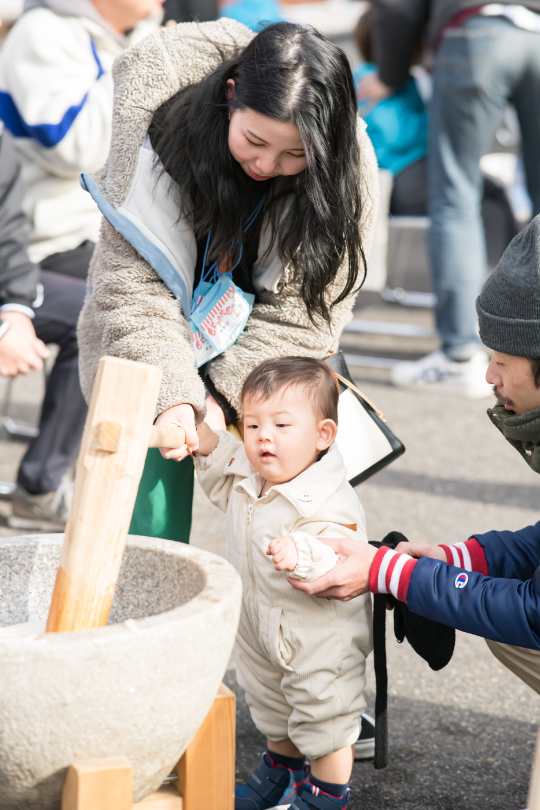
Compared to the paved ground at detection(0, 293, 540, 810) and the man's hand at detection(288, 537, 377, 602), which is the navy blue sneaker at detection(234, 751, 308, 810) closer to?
the paved ground at detection(0, 293, 540, 810)

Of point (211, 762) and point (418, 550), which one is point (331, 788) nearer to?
point (211, 762)

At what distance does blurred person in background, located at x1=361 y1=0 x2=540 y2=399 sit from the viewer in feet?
14.2

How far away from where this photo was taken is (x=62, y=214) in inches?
131

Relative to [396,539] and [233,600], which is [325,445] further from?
[233,600]

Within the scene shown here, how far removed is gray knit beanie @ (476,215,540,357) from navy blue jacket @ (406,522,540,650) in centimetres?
40

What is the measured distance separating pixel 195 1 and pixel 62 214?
300 centimetres

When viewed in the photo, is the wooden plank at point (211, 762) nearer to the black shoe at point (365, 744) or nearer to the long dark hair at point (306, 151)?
the black shoe at point (365, 744)

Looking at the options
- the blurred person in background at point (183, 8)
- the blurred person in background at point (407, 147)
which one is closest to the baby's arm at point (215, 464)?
the blurred person in background at point (407, 147)

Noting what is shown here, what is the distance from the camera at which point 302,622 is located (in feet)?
5.55


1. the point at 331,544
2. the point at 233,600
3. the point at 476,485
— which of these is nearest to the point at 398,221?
the point at 476,485

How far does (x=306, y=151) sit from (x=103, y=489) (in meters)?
0.81

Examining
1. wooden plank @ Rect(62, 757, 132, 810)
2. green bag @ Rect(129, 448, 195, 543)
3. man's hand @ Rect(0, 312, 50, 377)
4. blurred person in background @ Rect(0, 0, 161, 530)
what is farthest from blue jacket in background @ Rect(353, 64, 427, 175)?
wooden plank @ Rect(62, 757, 132, 810)

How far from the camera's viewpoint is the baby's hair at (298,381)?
1.77 metres

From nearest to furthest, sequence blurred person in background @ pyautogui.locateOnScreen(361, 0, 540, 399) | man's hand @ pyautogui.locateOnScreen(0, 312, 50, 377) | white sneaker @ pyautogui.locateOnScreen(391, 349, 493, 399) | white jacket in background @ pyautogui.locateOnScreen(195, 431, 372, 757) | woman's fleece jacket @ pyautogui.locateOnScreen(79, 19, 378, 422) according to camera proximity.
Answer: white jacket in background @ pyautogui.locateOnScreen(195, 431, 372, 757), woman's fleece jacket @ pyautogui.locateOnScreen(79, 19, 378, 422), man's hand @ pyautogui.locateOnScreen(0, 312, 50, 377), blurred person in background @ pyautogui.locateOnScreen(361, 0, 540, 399), white sneaker @ pyautogui.locateOnScreen(391, 349, 493, 399)
